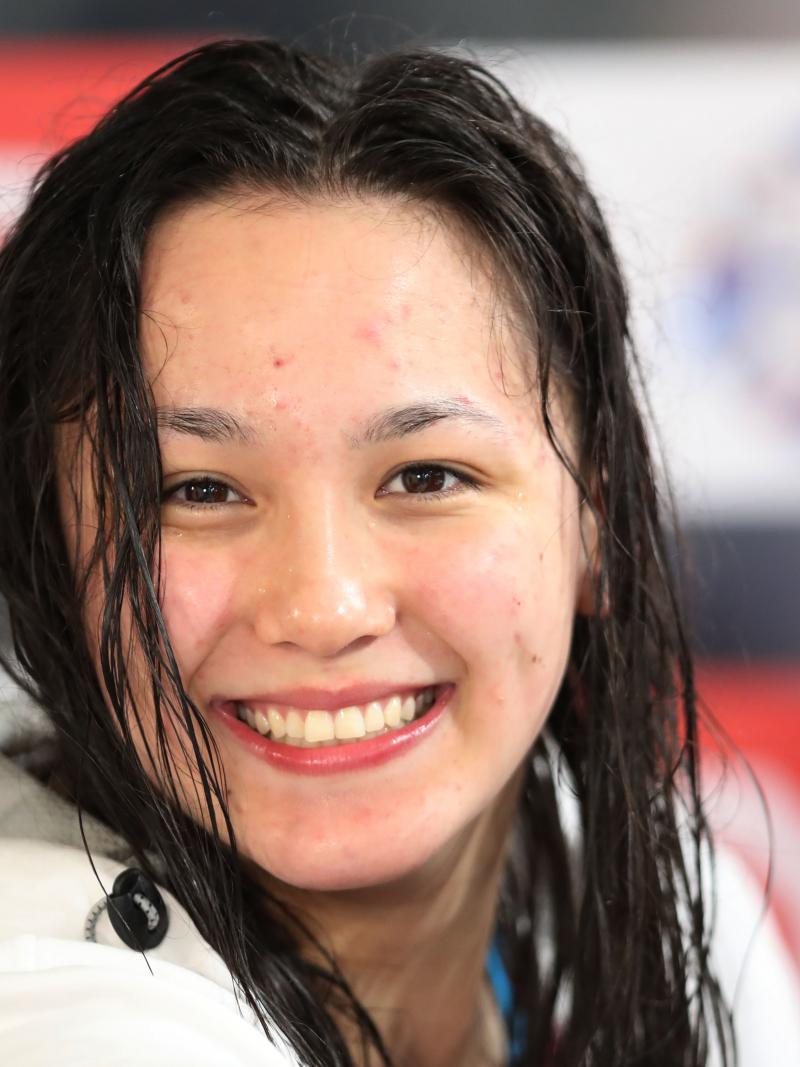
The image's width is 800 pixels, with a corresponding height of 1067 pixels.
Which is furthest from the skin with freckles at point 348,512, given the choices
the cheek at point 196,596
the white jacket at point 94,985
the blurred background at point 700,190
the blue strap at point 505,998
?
the blurred background at point 700,190

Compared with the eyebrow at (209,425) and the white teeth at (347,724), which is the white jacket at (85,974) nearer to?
the white teeth at (347,724)

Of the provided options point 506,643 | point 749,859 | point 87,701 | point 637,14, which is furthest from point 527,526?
point 637,14

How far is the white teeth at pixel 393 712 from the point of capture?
2.68 ft

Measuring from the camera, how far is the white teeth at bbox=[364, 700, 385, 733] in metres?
0.81

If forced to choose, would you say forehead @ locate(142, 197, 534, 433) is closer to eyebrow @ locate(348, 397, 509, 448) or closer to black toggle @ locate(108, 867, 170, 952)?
eyebrow @ locate(348, 397, 509, 448)

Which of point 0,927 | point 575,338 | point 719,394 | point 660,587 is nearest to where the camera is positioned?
point 0,927

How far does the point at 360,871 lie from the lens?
2.59 feet

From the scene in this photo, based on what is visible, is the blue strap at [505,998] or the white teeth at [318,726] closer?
the white teeth at [318,726]

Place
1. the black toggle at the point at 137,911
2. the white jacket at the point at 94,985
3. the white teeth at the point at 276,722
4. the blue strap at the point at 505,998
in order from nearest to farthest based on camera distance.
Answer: the white jacket at the point at 94,985, the black toggle at the point at 137,911, the white teeth at the point at 276,722, the blue strap at the point at 505,998

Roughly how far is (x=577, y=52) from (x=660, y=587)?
2.59ft

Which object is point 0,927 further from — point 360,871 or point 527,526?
point 527,526

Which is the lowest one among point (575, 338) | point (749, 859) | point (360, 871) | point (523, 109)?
point (749, 859)

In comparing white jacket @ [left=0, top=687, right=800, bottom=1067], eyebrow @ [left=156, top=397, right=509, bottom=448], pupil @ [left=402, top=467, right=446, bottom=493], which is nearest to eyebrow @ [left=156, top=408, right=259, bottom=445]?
eyebrow @ [left=156, top=397, right=509, bottom=448]

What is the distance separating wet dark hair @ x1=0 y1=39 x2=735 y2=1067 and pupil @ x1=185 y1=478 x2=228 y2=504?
0.03 m
